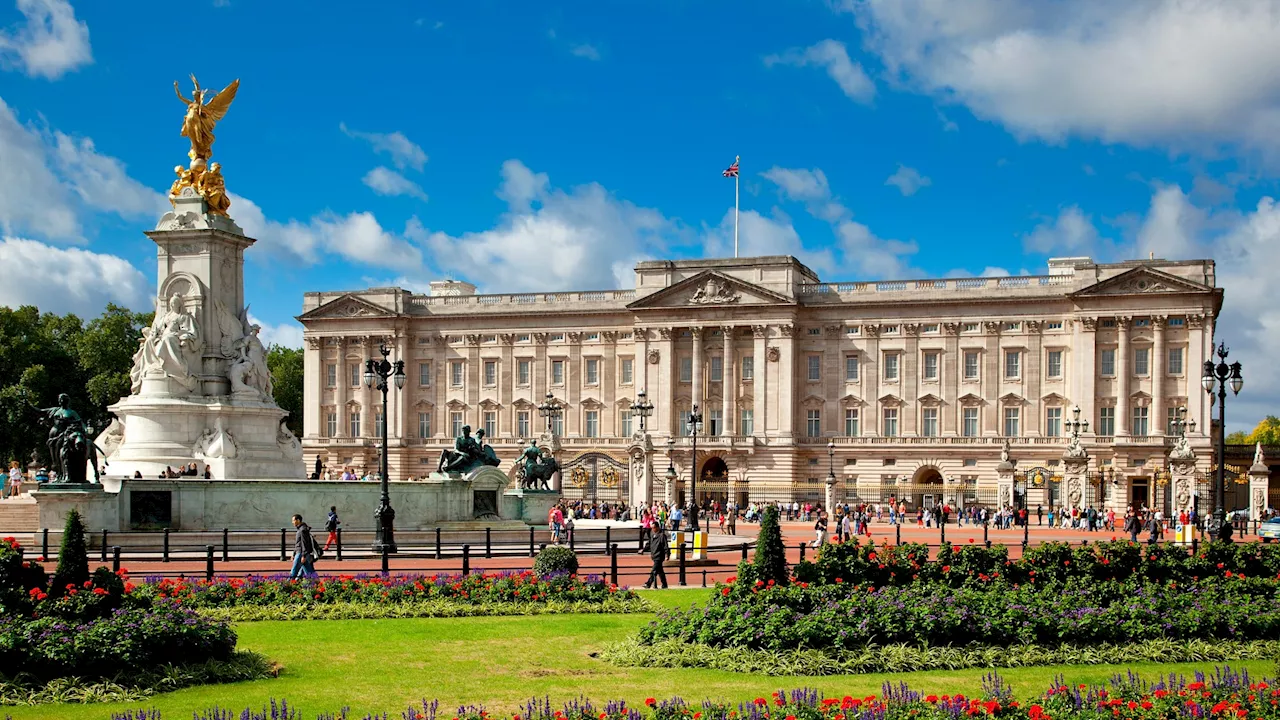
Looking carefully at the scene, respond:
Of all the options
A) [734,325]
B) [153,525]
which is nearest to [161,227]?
[153,525]

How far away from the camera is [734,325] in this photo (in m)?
87.8

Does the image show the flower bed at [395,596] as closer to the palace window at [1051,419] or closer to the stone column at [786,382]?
the stone column at [786,382]

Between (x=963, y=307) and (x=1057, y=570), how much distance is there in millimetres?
66379

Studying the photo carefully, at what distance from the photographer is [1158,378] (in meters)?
79.6

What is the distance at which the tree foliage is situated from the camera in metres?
83.1

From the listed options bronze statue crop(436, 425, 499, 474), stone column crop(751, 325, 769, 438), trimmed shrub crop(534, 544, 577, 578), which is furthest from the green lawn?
stone column crop(751, 325, 769, 438)

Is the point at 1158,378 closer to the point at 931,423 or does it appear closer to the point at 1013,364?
the point at 1013,364

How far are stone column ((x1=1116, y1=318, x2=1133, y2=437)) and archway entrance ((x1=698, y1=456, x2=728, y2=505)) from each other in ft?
79.4

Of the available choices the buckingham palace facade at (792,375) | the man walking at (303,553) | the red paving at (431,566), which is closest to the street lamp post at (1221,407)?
the red paving at (431,566)

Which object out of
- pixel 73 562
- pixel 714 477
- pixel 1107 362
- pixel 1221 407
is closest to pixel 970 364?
pixel 1107 362

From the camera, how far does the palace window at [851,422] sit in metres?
87.1

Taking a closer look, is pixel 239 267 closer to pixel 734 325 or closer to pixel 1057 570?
pixel 1057 570

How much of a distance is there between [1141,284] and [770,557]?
66.4 meters

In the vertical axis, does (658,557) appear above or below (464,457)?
below
